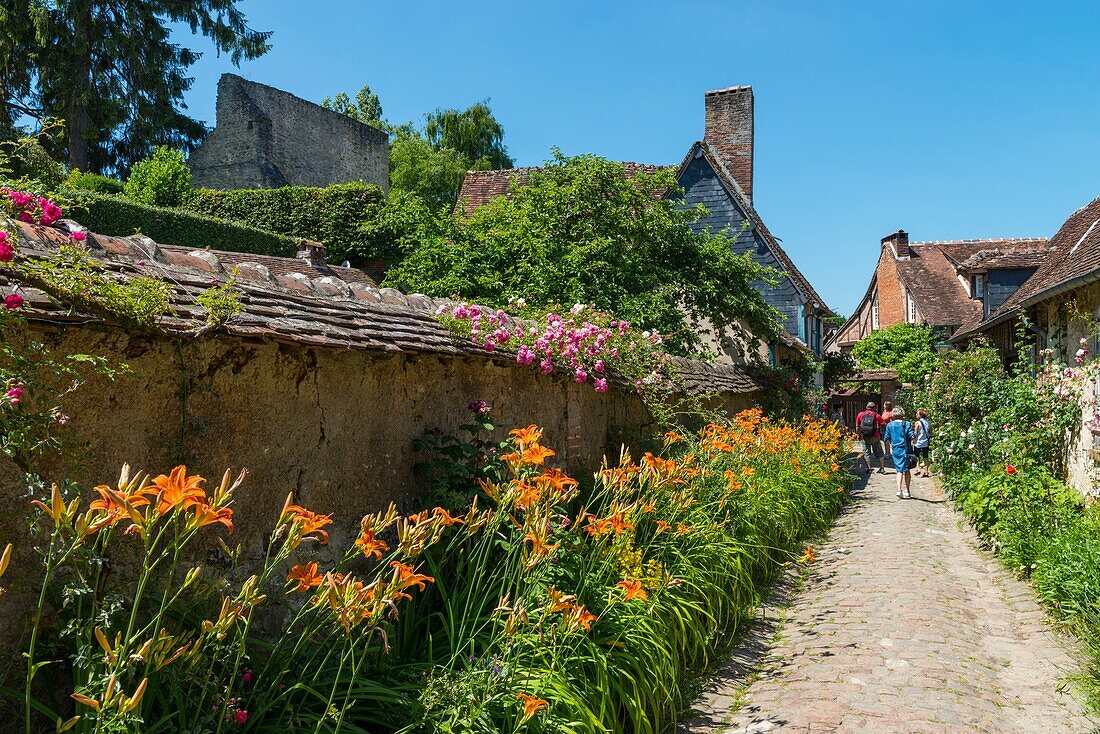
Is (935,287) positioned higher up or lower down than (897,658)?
higher up

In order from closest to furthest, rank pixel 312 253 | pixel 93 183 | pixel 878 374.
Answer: pixel 312 253, pixel 93 183, pixel 878 374

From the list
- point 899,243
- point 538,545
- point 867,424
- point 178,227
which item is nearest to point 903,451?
point 867,424

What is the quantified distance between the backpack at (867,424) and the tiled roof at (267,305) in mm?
14376

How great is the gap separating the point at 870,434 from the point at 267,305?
55.8ft

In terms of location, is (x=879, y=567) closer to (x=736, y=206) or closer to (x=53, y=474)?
(x=53, y=474)

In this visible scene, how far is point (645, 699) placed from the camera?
4.23m

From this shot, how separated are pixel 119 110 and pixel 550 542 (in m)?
27.8

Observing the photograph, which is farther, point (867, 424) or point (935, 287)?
point (935, 287)

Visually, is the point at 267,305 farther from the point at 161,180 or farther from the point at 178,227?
the point at 161,180

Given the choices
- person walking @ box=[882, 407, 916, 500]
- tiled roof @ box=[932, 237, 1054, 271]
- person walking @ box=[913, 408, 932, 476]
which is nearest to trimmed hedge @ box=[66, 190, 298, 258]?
person walking @ box=[882, 407, 916, 500]

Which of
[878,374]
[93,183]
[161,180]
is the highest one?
[161,180]

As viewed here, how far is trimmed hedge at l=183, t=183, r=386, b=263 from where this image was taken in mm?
25141

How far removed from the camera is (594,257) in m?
12.3

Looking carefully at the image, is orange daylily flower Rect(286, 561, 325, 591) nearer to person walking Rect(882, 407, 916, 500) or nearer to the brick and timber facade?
person walking Rect(882, 407, 916, 500)
